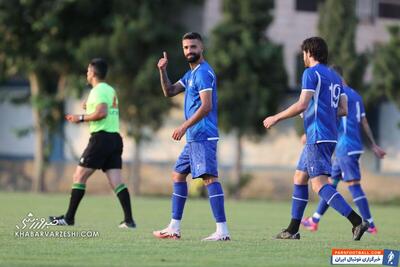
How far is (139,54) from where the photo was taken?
32031 mm

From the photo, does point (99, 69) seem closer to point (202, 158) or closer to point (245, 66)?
point (202, 158)

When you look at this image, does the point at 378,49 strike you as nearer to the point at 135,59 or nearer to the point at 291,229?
the point at 135,59

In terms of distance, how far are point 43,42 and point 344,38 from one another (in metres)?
9.00

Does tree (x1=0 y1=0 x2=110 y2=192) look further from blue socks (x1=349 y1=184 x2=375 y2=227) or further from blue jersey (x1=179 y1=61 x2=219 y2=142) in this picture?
blue jersey (x1=179 y1=61 x2=219 y2=142)

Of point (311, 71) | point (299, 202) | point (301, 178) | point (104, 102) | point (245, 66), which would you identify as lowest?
point (299, 202)

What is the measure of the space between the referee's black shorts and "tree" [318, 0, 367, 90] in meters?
15.8

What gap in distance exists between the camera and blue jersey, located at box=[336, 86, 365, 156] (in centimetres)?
1636

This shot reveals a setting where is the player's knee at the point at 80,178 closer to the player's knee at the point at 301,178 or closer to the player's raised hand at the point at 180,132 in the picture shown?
the player's raised hand at the point at 180,132

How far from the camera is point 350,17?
29.9 metres

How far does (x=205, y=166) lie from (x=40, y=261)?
287 centimetres

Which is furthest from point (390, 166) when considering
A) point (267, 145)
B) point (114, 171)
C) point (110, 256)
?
point (110, 256)

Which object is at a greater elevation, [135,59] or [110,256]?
[135,59]

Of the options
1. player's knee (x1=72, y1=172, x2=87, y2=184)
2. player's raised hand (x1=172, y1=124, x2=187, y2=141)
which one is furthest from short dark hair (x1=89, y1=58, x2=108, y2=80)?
player's raised hand (x1=172, y1=124, x2=187, y2=141)

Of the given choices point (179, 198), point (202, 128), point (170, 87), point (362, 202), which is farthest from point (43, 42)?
point (202, 128)
